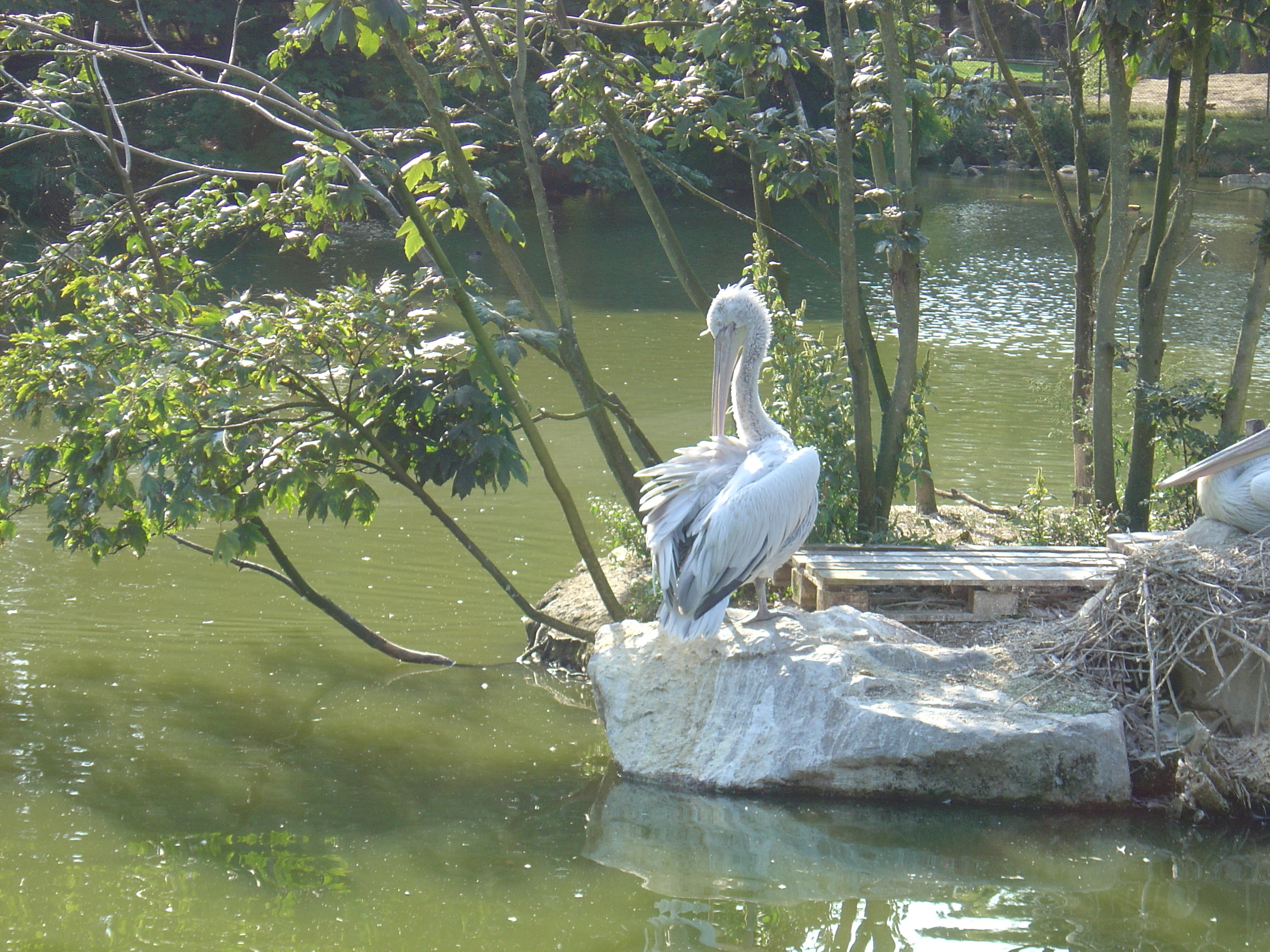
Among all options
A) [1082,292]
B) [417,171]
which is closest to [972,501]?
[1082,292]

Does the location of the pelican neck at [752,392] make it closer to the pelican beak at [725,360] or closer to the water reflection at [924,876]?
the pelican beak at [725,360]

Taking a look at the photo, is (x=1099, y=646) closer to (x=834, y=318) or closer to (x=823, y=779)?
(x=823, y=779)

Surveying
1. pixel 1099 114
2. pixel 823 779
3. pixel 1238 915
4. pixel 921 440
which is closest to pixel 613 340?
pixel 921 440

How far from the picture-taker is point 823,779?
476 centimetres

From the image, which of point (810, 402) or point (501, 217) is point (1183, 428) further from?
point (501, 217)

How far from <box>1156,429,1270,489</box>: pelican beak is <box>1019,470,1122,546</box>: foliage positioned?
1031mm

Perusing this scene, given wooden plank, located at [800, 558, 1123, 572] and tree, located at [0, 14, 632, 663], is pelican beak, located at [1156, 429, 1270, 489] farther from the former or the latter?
tree, located at [0, 14, 632, 663]

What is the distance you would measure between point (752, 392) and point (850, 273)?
154 centimetres

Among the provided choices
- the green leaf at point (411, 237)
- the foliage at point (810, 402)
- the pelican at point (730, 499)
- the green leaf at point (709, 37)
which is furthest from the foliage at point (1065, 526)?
the green leaf at point (411, 237)

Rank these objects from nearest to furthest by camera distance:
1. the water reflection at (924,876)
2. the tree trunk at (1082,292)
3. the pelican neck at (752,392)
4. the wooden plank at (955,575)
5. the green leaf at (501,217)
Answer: the water reflection at (924,876) < the green leaf at (501,217) < the pelican neck at (752,392) < the wooden plank at (955,575) < the tree trunk at (1082,292)

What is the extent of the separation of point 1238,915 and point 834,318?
12669 millimetres

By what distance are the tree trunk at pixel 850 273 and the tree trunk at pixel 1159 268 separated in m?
1.60

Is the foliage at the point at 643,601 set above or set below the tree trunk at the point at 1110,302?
below

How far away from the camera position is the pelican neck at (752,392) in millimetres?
5469
